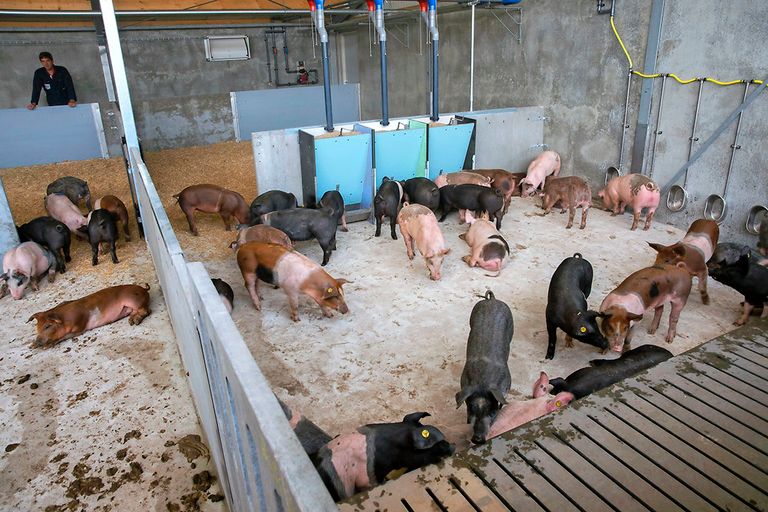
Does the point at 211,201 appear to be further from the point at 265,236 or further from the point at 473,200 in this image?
the point at 473,200

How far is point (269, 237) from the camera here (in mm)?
5422

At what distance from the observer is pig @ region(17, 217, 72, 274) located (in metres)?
5.66

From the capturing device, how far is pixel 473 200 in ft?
21.4

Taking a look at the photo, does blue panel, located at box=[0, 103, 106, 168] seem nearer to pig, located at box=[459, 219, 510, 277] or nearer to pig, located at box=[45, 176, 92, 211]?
pig, located at box=[45, 176, 92, 211]

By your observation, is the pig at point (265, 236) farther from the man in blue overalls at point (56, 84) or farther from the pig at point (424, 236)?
the man in blue overalls at point (56, 84)

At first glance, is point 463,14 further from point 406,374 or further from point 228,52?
point 406,374

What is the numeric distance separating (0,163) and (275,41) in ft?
22.7

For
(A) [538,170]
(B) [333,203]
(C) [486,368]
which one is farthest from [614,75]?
(C) [486,368]

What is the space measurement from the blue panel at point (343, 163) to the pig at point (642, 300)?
3.72 m

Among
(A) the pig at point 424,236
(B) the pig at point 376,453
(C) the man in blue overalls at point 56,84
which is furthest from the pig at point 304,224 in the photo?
(C) the man in blue overalls at point 56,84

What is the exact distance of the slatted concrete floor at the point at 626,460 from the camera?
1835 millimetres

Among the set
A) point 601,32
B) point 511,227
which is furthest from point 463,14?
point 511,227

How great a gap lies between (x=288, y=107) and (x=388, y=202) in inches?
242

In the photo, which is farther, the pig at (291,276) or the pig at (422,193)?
the pig at (422,193)
